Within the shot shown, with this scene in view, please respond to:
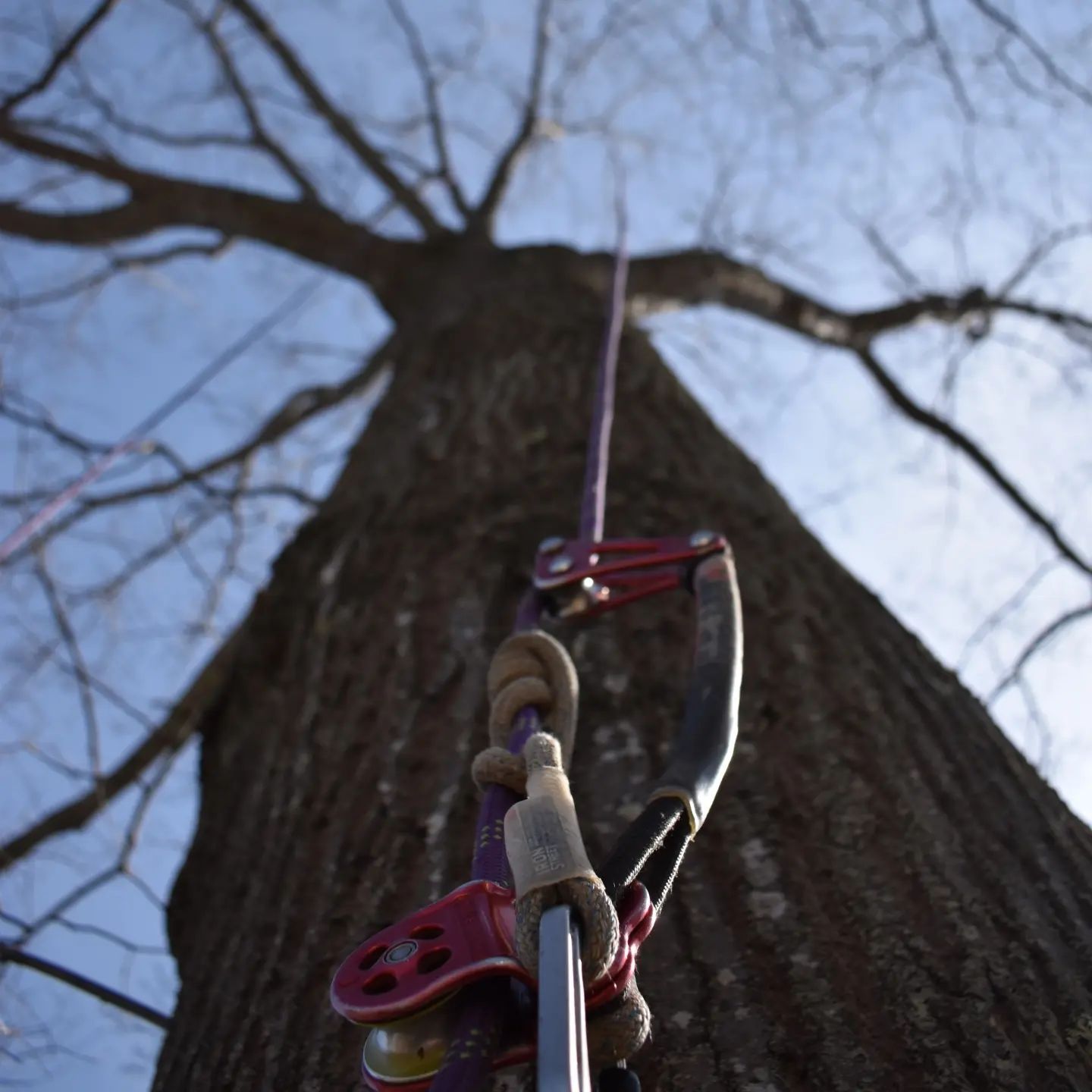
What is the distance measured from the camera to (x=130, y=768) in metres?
2.66

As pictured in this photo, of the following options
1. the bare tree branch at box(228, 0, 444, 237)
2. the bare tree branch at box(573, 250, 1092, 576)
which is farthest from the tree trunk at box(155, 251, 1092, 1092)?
the bare tree branch at box(228, 0, 444, 237)

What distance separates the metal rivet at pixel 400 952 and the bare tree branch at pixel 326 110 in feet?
12.5

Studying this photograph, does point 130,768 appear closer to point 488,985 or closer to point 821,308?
point 488,985

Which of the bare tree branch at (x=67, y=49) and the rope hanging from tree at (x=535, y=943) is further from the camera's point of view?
the bare tree branch at (x=67, y=49)

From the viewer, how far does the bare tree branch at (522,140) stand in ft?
13.5

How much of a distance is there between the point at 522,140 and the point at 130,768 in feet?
10.5

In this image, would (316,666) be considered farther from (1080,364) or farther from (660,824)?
(1080,364)

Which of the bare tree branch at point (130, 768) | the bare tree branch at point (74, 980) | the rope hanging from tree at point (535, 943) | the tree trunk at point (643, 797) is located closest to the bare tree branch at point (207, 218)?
the tree trunk at point (643, 797)

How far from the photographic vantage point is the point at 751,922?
1.08 meters

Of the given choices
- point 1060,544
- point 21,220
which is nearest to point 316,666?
point 1060,544

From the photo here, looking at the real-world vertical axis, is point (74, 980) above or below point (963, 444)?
below

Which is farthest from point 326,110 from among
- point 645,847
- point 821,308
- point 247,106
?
point 645,847

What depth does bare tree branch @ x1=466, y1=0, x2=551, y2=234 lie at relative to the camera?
4.11 metres

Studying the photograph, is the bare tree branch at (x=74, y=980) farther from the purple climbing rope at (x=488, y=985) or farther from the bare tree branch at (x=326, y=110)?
the bare tree branch at (x=326, y=110)
